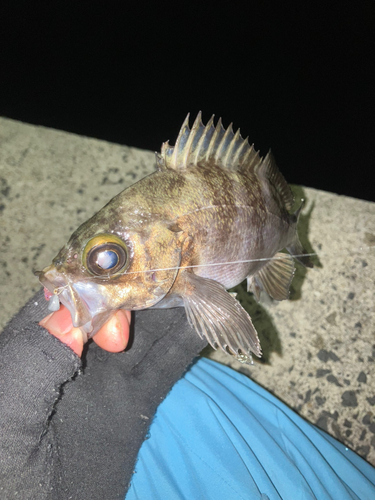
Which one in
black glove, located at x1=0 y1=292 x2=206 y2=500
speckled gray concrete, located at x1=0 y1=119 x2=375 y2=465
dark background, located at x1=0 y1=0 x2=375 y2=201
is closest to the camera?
black glove, located at x1=0 y1=292 x2=206 y2=500

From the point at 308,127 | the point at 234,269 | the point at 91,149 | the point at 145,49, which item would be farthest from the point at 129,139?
the point at 234,269

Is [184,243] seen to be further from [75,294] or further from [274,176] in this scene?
[274,176]

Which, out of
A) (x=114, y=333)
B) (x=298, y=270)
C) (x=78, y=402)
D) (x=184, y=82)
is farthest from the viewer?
(x=184, y=82)

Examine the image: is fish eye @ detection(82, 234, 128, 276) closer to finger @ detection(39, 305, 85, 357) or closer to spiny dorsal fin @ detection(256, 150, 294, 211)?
finger @ detection(39, 305, 85, 357)

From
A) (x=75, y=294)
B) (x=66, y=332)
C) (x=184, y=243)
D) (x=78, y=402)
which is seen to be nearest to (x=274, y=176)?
(x=184, y=243)

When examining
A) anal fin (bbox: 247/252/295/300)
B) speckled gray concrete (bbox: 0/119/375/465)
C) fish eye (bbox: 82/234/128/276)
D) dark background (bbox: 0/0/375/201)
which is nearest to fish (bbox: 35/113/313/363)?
fish eye (bbox: 82/234/128/276)

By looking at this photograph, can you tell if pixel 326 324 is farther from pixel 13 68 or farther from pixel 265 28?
pixel 13 68
